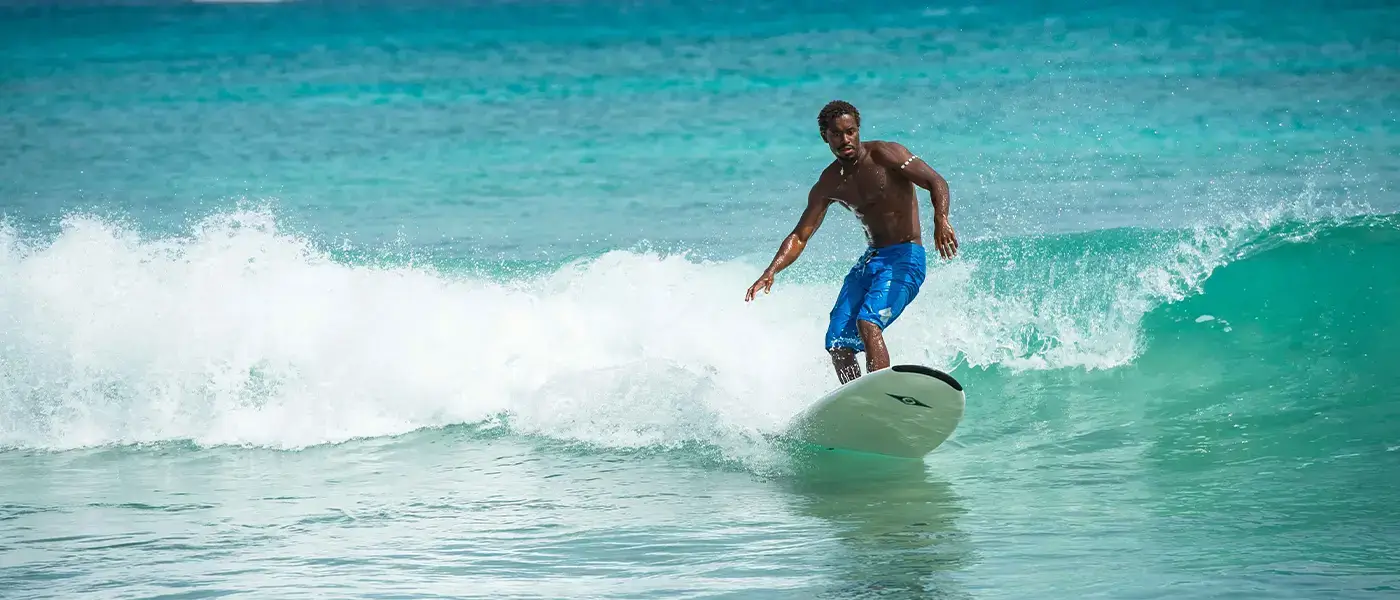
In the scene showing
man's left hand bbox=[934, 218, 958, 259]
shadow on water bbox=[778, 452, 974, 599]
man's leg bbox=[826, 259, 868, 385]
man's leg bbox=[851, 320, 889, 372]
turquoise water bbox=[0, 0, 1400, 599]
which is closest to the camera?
shadow on water bbox=[778, 452, 974, 599]

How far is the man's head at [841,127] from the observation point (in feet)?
20.4

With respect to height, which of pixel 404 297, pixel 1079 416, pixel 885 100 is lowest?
pixel 1079 416

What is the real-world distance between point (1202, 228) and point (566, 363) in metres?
5.44

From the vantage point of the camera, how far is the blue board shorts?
6.43 meters

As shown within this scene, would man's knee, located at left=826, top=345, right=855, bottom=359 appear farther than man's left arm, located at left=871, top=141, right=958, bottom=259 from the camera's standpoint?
Yes

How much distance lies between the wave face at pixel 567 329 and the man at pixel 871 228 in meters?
1.31

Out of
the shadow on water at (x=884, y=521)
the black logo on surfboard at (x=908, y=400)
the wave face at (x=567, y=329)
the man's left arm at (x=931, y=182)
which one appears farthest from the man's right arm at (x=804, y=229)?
the wave face at (x=567, y=329)

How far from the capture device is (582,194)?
65.9 ft

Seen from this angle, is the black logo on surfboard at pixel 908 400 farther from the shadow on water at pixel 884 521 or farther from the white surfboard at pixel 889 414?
the shadow on water at pixel 884 521

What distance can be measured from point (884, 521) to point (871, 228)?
1.83m

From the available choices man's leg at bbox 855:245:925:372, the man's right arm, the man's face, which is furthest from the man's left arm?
the man's right arm

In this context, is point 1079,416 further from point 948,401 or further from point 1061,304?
point 1061,304

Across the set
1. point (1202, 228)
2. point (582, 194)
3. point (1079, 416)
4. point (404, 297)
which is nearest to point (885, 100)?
point (582, 194)

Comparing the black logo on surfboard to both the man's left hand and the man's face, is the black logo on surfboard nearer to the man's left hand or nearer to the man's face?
the man's left hand
